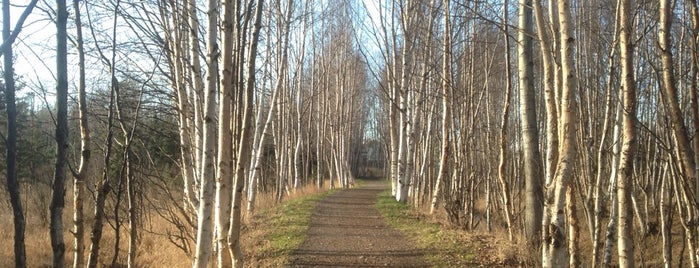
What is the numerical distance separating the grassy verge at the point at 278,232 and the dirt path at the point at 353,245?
0.17 m

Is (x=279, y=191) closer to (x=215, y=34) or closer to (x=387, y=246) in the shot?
(x=387, y=246)

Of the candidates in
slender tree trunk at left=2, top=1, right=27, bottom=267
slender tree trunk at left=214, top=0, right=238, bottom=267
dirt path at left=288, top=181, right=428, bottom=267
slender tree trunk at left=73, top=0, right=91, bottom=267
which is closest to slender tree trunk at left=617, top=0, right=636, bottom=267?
dirt path at left=288, top=181, right=428, bottom=267

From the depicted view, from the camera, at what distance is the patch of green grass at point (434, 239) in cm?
661

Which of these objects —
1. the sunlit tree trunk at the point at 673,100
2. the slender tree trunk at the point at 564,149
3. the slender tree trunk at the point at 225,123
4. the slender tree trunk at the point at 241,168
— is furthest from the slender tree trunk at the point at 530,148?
the slender tree trunk at the point at 225,123

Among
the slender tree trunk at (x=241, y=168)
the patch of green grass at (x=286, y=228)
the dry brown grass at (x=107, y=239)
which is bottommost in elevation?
the dry brown grass at (x=107, y=239)

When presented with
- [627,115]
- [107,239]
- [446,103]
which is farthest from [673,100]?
[107,239]

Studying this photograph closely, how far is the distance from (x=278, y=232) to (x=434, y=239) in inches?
107

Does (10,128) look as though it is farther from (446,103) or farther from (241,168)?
(446,103)

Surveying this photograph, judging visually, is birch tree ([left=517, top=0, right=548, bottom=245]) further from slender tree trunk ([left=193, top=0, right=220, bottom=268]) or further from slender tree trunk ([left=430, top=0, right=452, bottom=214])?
slender tree trunk ([left=193, top=0, right=220, bottom=268])

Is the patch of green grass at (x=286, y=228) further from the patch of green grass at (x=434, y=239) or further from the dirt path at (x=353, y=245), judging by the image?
the patch of green grass at (x=434, y=239)

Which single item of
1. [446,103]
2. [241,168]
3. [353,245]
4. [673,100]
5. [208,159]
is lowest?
[353,245]

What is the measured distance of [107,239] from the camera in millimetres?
11312

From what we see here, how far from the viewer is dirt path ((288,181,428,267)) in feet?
21.9

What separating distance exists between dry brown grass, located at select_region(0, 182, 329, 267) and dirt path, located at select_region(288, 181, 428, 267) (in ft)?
2.77
